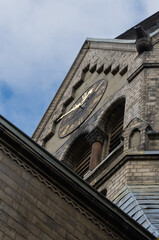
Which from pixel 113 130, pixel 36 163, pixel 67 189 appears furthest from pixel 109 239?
pixel 113 130

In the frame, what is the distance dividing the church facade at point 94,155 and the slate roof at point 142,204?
0.02m

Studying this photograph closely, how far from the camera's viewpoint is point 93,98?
1004 inches

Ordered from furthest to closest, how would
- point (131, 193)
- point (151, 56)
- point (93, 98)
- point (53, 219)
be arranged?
point (93, 98) → point (151, 56) → point (131, 193) → point (53, 219)

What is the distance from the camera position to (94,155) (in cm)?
2180

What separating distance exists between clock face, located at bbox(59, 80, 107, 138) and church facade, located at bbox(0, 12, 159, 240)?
5 centimetres

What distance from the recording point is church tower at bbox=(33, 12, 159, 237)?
16.7 meters

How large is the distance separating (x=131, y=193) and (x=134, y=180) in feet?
3.12

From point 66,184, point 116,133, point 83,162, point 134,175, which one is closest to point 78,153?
point 83,162

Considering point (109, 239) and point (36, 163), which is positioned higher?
point (36, 163)

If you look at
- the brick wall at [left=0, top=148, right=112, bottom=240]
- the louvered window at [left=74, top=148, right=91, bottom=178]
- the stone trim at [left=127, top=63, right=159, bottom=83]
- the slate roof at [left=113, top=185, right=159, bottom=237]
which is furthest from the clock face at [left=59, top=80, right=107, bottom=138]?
the brick wall at [left=0, top=148, right=112, bottom=240]

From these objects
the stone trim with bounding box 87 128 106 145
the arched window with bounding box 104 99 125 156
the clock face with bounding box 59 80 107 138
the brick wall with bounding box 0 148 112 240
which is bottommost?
the brick wall with bounding box 0 148 112 240

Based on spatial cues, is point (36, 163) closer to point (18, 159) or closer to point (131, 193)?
point (18, 159)

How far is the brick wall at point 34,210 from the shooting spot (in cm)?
1091

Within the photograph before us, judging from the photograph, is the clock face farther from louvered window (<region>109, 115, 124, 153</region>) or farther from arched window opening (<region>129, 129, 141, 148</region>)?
arched window opening (<region>129, 129, 141, 148</region>)
